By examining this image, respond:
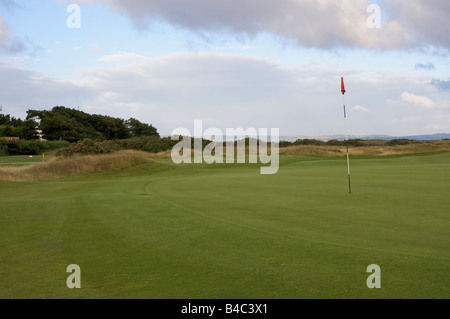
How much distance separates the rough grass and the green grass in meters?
15.8

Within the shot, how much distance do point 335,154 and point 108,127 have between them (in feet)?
208

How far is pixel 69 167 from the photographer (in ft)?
95.5

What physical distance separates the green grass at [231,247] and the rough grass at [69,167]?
1584 cm

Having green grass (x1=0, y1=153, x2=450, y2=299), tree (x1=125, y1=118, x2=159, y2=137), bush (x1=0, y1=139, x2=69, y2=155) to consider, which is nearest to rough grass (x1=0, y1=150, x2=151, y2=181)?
green grass (x1=0, y1=153, x2=450, y2=299)

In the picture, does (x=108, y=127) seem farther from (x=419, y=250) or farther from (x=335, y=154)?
(x=419, y=250)

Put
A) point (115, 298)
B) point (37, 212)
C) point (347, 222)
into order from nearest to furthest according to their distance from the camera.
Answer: point (115, 298) < point (347, 222) < point (37, 212)

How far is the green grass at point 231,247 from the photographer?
178 inches

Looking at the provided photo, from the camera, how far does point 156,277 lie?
4914 millimetres

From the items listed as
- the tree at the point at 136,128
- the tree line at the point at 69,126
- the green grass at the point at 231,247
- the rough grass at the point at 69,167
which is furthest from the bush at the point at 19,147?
the green grass at the point at 231,247

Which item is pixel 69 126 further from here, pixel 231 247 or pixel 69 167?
pixel 231 247

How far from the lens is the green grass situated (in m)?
4.52

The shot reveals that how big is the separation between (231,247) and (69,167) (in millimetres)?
25833
